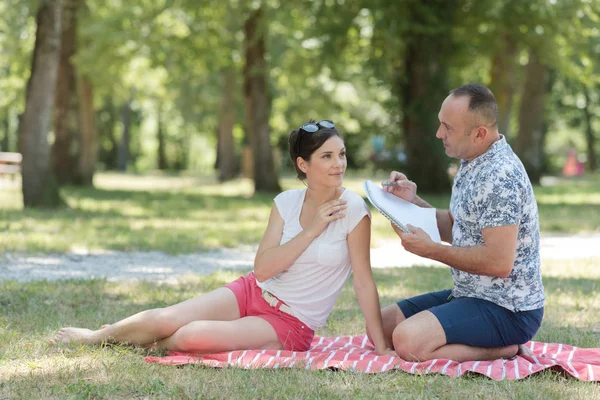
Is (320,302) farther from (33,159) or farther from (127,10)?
(127,10)

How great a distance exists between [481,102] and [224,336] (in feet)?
7.08

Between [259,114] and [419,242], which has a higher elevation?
[259,114]

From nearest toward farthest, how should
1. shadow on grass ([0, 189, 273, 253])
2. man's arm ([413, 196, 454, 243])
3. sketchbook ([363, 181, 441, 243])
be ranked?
sketchbook ([363, 181, 441, 243]) → man's arm ([413, 196, 454, 243]) → shadow on grass ([0, 189, 273, 253])

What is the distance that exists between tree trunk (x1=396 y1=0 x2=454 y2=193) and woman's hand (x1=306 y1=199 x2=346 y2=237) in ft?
52.4

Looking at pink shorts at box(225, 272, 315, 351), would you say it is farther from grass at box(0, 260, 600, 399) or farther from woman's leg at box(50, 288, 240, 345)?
grass at box(0, 260, 600, 399)

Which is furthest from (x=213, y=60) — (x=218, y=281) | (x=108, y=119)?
(x=108, y=119)

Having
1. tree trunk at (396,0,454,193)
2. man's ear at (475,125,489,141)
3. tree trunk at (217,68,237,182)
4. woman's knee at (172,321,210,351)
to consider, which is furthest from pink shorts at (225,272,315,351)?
tree trunk at (217,68,237,182)

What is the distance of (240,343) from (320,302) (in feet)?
1.91

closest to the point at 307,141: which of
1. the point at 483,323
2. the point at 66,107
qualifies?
the point at 483,323

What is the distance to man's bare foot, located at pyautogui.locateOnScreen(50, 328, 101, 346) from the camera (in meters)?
5.52

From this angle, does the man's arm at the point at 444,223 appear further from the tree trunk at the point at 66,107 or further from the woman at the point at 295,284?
the tree trunk at the point at 66,107

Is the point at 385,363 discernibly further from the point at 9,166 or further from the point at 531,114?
the point at 9,166

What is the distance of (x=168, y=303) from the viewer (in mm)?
7305

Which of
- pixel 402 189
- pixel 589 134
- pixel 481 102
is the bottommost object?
pixel 402 189
